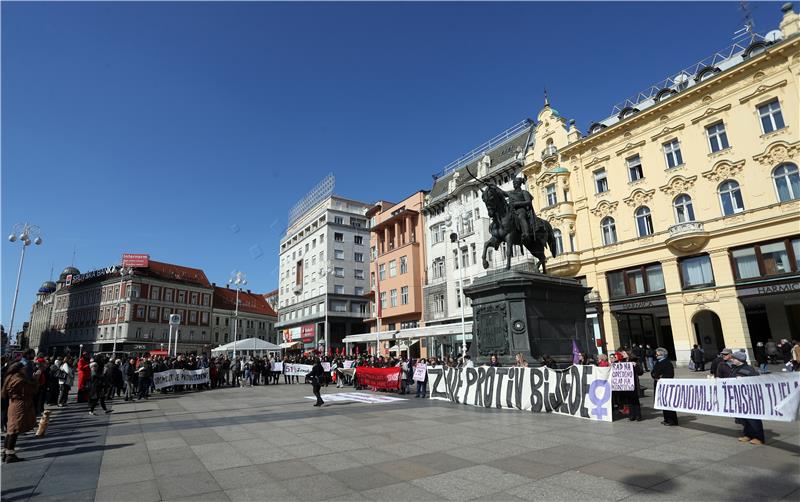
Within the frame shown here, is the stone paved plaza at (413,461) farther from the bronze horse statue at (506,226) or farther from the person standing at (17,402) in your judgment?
the bronze horse statue at (506,226)

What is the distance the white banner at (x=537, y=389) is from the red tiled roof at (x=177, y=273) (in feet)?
268

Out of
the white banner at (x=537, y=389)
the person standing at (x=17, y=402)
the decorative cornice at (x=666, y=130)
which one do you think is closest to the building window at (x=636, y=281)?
the decorative cornice at (x=666, y=130)

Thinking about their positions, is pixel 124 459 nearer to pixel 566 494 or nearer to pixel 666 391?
pixel 566 494

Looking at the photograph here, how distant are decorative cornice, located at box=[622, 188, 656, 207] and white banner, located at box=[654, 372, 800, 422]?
25.6 meters

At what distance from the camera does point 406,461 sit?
6734mm

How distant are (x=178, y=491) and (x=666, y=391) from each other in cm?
922

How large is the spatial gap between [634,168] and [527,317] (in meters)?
24.4

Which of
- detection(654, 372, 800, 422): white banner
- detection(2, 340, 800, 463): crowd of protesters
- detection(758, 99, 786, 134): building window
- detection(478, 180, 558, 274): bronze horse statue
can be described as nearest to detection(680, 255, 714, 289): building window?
detection(2, 340, 800, 463): crowd of protesters

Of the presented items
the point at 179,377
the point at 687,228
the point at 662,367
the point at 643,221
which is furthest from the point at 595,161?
the point at 179,377

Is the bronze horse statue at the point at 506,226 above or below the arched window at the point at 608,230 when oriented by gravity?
below

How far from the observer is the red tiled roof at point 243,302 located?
94500 mm

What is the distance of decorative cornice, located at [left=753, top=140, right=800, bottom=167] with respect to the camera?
2391 centimetres

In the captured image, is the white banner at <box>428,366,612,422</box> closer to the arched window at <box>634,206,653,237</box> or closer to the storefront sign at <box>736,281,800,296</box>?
the storefront sign at <box>736,281,800,296</box>

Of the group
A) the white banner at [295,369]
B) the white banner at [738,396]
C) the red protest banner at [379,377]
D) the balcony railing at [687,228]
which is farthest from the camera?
the white banner at [295,369]
